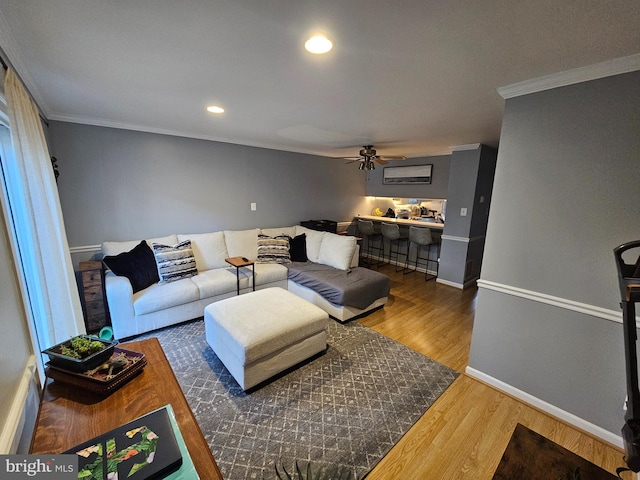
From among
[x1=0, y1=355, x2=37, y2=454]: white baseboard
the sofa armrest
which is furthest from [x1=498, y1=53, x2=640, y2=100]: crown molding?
the sofa armrest

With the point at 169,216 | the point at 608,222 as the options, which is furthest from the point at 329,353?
the point at 169,216

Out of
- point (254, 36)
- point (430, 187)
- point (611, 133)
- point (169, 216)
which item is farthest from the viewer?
point (430, 187)

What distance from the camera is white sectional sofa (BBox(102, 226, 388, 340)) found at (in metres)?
2.59

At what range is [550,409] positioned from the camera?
1867 mm

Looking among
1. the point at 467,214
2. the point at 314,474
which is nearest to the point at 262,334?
the point at 314,474

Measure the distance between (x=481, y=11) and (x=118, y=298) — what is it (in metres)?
3.36

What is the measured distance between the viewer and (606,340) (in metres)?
1.63

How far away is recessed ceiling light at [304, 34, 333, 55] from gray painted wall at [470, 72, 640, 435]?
143 centimetres

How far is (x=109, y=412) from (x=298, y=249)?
10.7 feet

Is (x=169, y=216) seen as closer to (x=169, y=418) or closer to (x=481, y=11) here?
(x=169, y=418)

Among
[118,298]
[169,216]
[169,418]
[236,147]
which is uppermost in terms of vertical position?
[236,147]

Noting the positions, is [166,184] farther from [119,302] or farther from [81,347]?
[81,347]

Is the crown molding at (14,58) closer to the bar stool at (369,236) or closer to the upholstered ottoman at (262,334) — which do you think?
the upholstered ottoman at (262,334)

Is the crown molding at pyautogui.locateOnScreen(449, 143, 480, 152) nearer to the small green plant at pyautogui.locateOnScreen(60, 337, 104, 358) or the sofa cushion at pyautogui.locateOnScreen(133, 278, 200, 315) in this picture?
the sofa cushion at pyautogui.locateOnScreen(133, 278, 200, 315)
